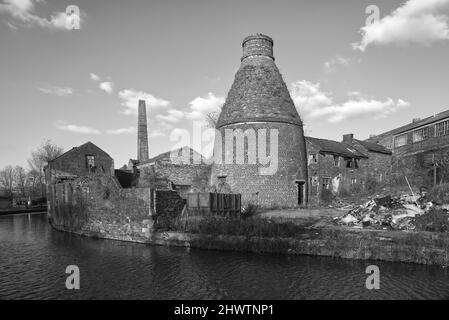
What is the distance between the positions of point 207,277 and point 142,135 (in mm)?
38172

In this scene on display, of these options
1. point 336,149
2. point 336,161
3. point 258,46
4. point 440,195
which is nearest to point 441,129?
point 336,149

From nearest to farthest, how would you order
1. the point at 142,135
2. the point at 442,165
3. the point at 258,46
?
Result: the point at 258,46 → the point at 442,165 → the point at 142,135

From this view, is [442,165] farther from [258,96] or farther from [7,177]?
[7,177]

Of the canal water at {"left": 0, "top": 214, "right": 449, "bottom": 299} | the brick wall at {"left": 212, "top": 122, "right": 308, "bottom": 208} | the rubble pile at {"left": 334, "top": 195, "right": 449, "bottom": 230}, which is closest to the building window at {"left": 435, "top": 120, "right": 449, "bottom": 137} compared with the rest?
the brick wall at {"left": 212, "top": 122, "right": 308, "bottom": 208}

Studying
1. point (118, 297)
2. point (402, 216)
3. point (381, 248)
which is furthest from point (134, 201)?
point (402, 216)

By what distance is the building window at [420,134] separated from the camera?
30.4m

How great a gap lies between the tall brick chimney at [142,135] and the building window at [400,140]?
31563mm

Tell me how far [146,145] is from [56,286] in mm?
37534

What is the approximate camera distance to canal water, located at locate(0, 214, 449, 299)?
779 cm

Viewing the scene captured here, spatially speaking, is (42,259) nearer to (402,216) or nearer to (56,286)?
(56,286)

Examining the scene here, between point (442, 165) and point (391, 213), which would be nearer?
point (391, 213)

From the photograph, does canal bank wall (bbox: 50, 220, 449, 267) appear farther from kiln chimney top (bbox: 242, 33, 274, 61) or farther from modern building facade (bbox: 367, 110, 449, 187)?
modern building facade (bbox: 367, 110, 449, 187)

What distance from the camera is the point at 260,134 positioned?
20547 mm

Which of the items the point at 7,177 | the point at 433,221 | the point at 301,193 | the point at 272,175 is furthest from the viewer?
the point at 7,177
